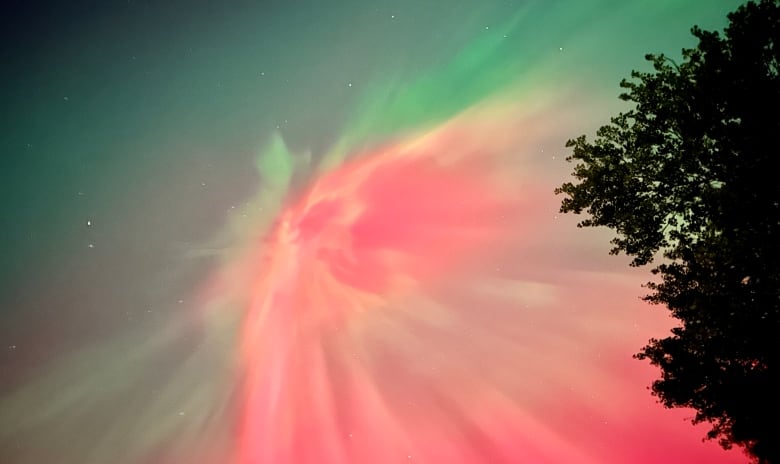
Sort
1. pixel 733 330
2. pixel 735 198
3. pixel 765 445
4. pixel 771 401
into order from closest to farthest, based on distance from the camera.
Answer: pixel 735 198
pixel 733 330
pixel 771 401
pixel 765 445

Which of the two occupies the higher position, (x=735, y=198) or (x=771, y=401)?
(x=735, y=198)

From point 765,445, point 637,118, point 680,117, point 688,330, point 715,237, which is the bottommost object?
point 765,445

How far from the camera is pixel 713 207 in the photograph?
40.7ft

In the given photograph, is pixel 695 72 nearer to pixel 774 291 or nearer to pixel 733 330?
pixel 774 291

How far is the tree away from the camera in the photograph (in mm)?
11523

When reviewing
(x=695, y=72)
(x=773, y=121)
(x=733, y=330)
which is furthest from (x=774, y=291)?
(x=695, y=72)

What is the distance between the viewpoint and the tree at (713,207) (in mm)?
11523

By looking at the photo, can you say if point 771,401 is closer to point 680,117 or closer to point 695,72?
point 680,117

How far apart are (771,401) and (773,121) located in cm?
888

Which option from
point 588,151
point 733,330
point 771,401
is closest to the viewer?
point 733,330

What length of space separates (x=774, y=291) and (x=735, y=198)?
9.45 feet

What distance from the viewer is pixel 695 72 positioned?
13258 mm

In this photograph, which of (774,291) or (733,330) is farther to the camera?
(733,330)

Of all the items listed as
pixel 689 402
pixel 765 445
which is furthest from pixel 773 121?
pixel 765 445
